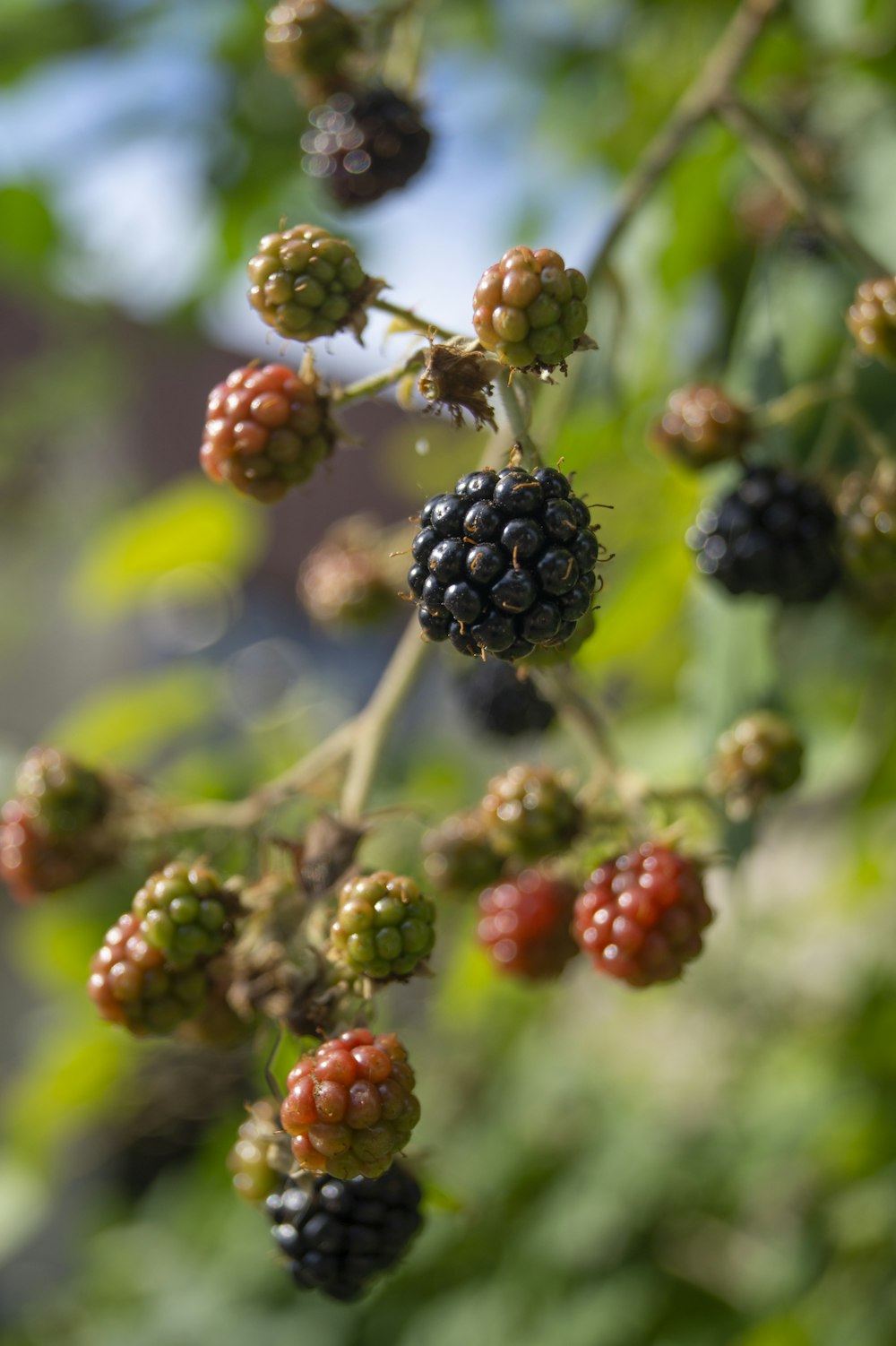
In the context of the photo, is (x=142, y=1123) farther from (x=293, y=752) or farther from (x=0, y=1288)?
(x=0, y=1288)

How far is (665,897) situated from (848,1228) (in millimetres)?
1679

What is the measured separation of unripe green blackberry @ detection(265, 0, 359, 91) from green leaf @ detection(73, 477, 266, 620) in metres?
1.10

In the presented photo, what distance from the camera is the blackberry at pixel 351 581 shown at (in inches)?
67.0

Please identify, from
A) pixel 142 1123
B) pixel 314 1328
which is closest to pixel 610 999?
pixel 142 1123

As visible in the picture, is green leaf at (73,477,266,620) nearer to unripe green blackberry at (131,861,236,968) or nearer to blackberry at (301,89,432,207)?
blackberry at (301,89,432,207)

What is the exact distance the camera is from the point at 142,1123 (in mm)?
3889

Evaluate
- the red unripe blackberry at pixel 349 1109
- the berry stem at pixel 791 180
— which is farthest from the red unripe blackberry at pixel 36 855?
the berry stem at pixel 791 180

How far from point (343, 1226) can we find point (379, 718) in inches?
18.0

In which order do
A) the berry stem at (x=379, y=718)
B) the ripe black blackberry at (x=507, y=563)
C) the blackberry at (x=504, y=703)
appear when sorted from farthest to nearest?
→ the blackberry at (x=504, y=703) → the berry stem at (x=379, y=718) → the ripe black blackberry at (x=507, y=563)

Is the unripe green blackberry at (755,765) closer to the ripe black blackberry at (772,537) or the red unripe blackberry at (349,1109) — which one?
the ripe black blackberry at (772,537)

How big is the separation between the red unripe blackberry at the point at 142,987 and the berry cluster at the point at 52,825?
247 millimetres

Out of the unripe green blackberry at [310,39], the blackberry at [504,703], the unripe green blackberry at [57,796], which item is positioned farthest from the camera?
the blackberry at [504,703]

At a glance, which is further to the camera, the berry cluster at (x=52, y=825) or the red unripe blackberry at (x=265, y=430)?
the berry cluster at (x=52, y=825)

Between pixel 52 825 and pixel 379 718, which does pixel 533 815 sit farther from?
pixel 52 825
